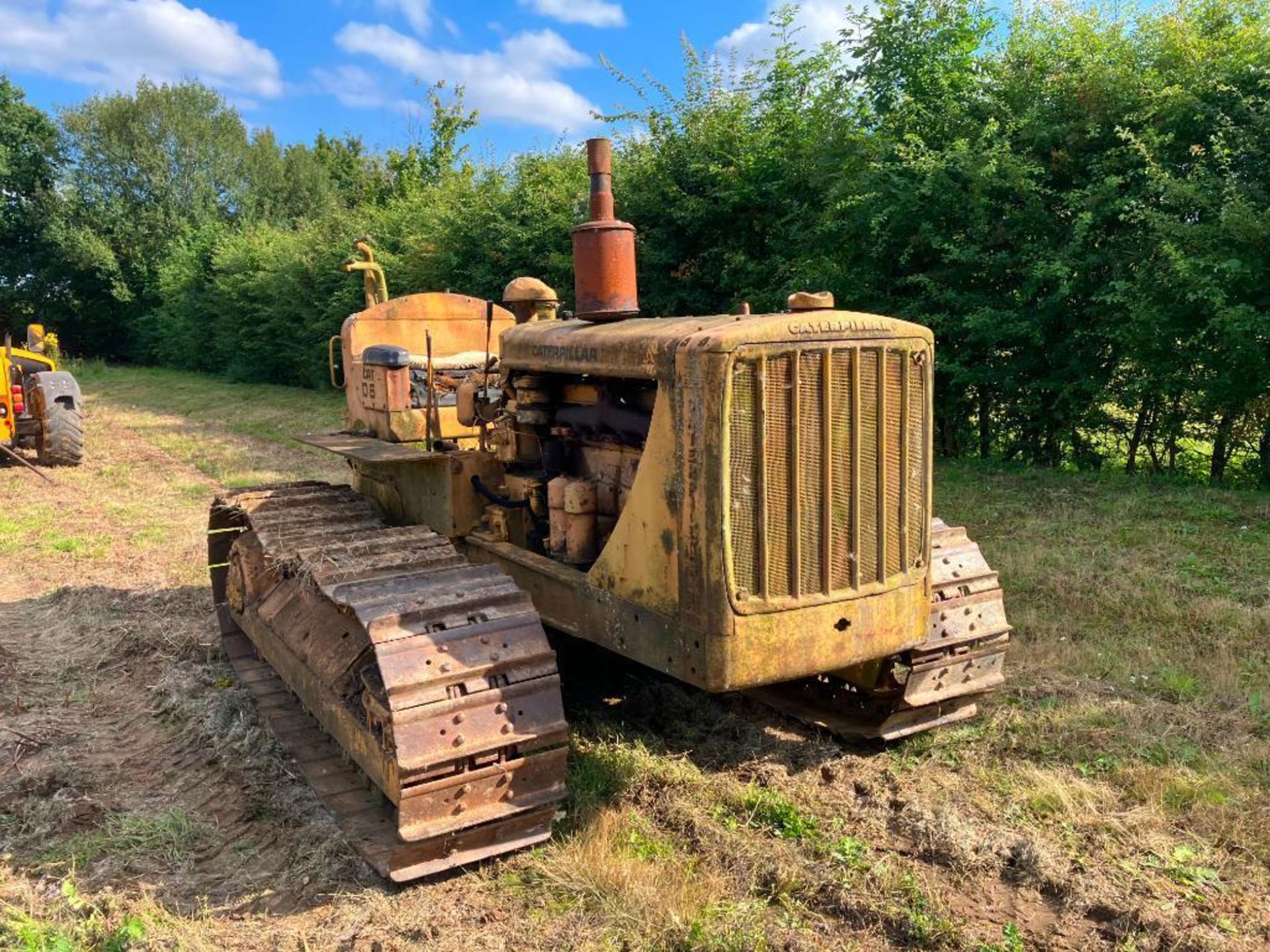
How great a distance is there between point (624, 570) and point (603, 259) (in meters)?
1.39

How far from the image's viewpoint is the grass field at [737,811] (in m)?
3.46

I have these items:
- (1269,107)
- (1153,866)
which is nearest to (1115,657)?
(1153,866)

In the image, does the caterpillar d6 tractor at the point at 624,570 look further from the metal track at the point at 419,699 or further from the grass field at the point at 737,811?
the grass field at the point at 737,811

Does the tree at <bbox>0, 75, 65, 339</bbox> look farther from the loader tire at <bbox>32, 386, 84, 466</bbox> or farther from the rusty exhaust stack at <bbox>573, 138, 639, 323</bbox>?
the rusty exhaust stack at <bbox>573, 138, 639, 323</bbox>

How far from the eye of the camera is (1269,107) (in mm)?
8594

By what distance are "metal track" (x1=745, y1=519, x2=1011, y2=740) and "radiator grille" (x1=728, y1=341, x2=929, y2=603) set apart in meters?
0.65

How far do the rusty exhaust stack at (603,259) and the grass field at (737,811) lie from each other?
6.36ft

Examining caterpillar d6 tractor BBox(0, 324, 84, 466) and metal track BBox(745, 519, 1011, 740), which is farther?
caterpillar d6 tractor BBox(0, 324, 84, 466)

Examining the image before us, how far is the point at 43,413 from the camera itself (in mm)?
13453

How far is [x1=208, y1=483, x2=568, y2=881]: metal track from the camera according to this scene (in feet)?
11.9

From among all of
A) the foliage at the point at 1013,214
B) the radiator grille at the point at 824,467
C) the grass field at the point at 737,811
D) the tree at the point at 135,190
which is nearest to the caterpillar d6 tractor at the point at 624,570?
the radiator grille at the point at 824,467

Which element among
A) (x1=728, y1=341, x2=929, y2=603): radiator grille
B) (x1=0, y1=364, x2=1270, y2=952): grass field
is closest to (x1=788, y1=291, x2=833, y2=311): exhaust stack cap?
(x1=728, y1=341, x2=929, y2=603): radiator grille

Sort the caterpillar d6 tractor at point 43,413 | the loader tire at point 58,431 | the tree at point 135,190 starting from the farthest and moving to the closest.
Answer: the tree at point 135,190
the loader tire at point 58,431
the caterpillar d6 tractor at point 43,413

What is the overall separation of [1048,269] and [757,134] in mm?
4685
